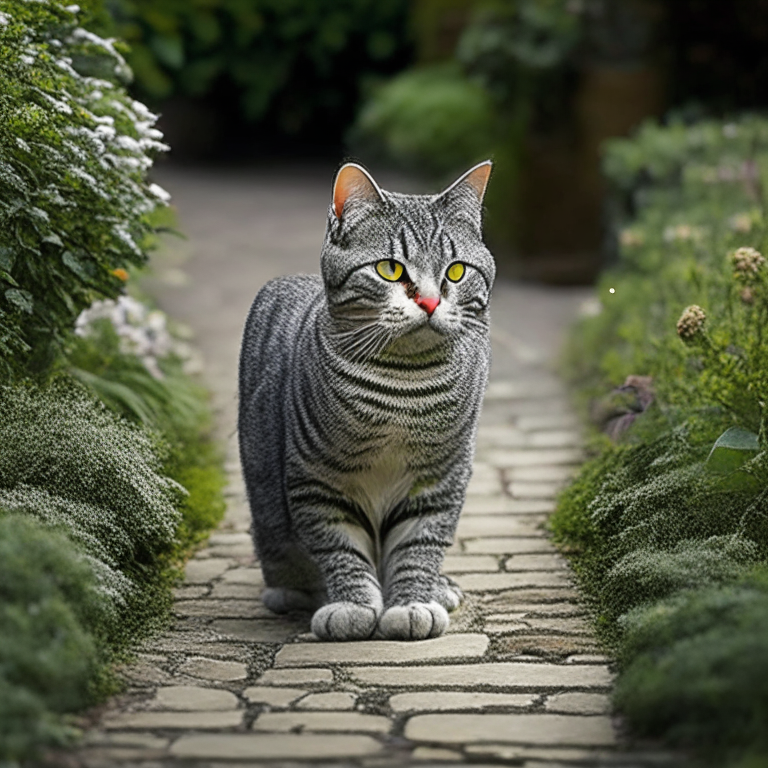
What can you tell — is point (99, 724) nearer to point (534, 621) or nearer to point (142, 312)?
point (534, 621)

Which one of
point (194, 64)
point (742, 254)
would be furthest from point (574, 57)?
point (742, 254)

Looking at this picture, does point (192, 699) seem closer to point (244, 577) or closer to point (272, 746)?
point (272, 746)

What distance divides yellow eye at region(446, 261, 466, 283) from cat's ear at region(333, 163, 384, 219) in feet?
0.96

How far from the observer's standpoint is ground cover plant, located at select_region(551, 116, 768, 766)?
2.98 metres

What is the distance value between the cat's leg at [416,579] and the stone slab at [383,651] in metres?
0.04

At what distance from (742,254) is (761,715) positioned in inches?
82.1

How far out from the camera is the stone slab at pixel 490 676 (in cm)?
361

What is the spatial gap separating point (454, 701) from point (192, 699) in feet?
2.19

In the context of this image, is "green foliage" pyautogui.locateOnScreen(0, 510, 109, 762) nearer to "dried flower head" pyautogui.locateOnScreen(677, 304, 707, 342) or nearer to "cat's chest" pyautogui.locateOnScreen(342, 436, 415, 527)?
"cat's chest" pyautogui.locateOnScreen(342, 436, 415, 527)

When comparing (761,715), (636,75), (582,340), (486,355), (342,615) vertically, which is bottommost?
(761,715)

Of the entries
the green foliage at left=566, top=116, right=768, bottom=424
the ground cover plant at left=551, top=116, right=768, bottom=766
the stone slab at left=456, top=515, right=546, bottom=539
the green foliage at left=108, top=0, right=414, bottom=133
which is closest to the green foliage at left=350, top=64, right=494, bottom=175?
the green foliage at left=566, top=116, right=768, bottom=424

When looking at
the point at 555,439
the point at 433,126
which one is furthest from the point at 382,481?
the point at 433,126

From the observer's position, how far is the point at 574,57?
10.8 metres

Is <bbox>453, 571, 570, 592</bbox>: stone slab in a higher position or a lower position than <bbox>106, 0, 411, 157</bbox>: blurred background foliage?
lower
